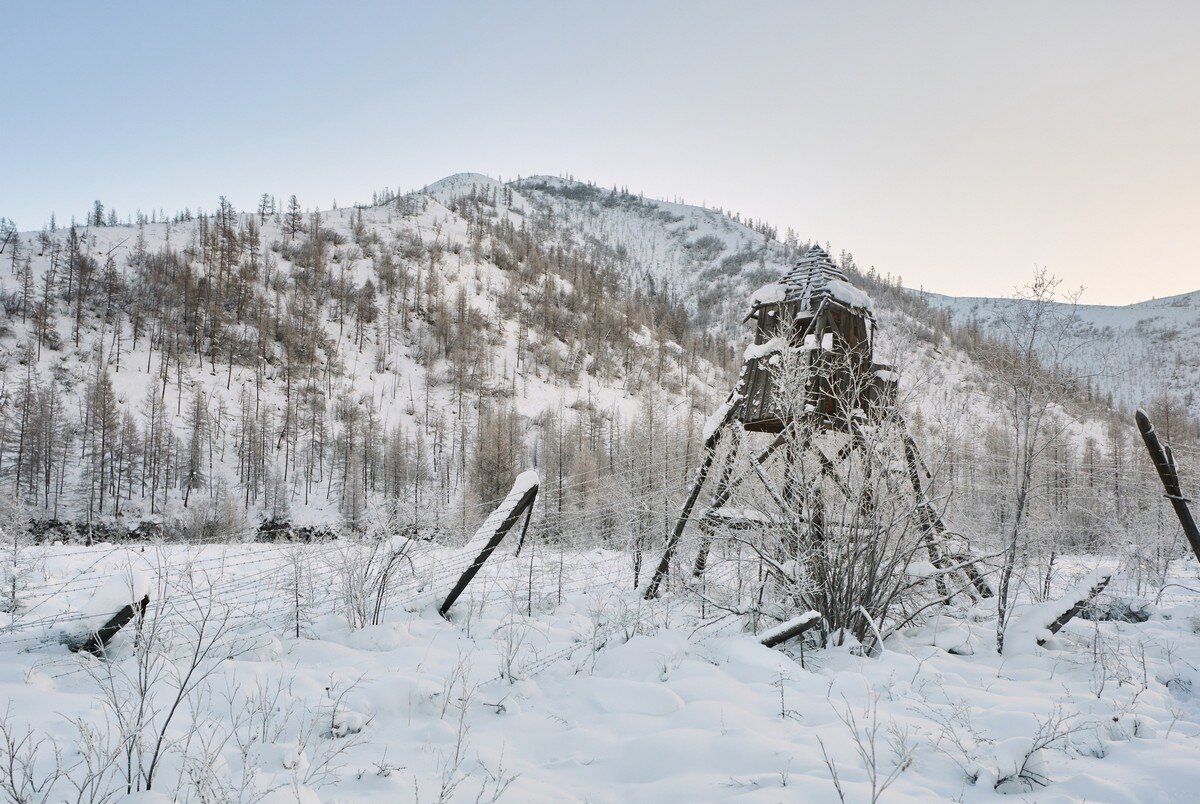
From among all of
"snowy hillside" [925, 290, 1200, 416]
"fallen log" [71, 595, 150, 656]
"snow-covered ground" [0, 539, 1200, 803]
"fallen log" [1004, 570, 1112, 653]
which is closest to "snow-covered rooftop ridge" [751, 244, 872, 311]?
"fallen log" [1004, 570, 1112, 653]

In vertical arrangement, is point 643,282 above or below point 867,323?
above

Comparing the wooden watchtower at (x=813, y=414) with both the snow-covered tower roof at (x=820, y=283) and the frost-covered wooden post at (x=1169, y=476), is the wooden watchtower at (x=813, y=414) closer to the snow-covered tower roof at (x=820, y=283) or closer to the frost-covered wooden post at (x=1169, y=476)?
the snow-covered tower roof at (x=820, y=283)

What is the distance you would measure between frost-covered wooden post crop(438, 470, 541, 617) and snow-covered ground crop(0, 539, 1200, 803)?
39 cm

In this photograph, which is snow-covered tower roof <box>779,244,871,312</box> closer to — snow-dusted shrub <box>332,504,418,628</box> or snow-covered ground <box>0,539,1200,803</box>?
snow-covered ground <box>0,539,1200,803</box>

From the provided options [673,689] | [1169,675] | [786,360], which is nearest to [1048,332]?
[786,360]

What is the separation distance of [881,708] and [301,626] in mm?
5080

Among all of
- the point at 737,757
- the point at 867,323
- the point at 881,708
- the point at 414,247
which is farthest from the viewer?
the point at 414,247

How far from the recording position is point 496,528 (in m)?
5.99

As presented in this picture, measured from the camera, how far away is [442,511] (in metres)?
42.1

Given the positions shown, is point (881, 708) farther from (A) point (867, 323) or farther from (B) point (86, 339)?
(B) point (86, 339)

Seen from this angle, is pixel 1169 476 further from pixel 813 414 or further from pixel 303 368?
pixel 303 368

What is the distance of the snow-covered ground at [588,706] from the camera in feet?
9.67

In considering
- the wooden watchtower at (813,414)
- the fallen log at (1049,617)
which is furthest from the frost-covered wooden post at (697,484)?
the fallen log at (1049,617)

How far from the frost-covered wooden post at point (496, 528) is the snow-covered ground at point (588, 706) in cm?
39
